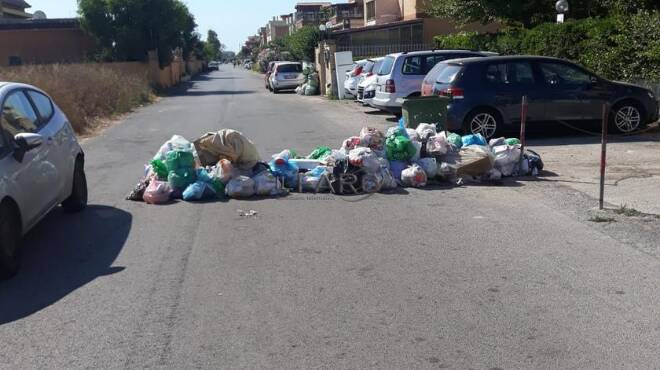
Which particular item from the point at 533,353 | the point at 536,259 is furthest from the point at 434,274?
the point at 533,353

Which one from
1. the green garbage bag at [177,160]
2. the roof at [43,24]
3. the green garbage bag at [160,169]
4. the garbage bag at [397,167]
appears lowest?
the garbage bag at [397,167]

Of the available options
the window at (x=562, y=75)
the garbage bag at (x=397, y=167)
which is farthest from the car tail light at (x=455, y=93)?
the garbage bag at (x=397, y=167)

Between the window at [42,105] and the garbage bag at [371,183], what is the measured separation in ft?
12.9

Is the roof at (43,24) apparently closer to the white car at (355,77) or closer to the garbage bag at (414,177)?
the white car at (355,77)

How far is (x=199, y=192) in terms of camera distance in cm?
936

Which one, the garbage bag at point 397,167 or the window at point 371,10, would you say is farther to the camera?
the window at point 371,10

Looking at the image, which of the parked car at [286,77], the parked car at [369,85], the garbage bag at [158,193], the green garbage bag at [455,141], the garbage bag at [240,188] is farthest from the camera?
the parked car at [286,77]

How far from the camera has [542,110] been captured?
46.7 feet

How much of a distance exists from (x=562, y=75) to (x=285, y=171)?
7017 millimetres

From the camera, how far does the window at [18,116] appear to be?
23.3ft

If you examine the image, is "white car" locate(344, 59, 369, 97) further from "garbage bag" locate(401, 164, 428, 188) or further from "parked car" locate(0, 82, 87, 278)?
"parked car" locate(0, 82, 87, 278)

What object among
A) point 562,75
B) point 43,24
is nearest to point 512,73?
point 562,75

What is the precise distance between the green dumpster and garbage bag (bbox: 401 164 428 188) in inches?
134

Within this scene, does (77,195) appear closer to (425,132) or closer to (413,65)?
(425,132)
